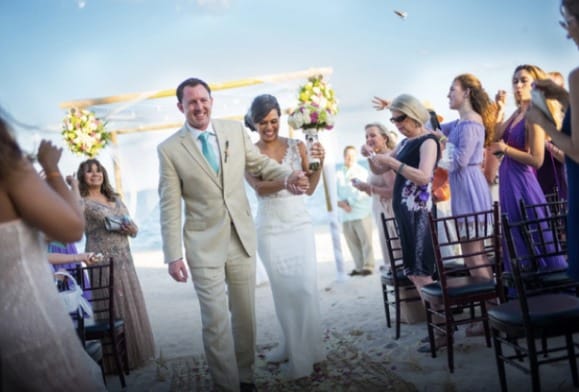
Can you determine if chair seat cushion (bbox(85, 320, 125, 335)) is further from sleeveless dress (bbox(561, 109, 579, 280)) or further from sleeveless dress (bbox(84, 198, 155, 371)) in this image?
sleeveless dress (bbox(561, 109, 579, 280))

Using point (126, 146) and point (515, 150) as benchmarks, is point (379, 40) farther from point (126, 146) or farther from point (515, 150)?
point (515, 150)

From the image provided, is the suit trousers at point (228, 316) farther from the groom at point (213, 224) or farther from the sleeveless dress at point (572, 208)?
the sleeveless dress at point (572, 208)

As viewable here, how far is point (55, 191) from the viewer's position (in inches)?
65.1

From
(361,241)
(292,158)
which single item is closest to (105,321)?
(292,158)

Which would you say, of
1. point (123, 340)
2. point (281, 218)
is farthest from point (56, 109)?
point (281, 218)

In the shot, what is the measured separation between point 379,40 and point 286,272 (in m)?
11.1

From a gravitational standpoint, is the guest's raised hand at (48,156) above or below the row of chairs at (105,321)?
above

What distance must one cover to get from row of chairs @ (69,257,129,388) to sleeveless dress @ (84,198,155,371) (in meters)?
0.11

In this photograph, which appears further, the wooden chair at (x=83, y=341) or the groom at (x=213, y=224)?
the groom at (x=213, y=224)

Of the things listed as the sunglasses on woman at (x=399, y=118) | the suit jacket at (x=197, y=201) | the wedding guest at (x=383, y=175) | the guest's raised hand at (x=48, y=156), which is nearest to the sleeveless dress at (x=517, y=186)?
the sunglasses on woman at (x=399, y=118)

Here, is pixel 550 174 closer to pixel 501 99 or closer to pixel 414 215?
pixel 501 99

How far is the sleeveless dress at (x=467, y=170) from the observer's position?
410 cm

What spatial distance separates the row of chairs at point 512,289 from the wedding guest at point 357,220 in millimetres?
2800

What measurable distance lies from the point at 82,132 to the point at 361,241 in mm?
4472
